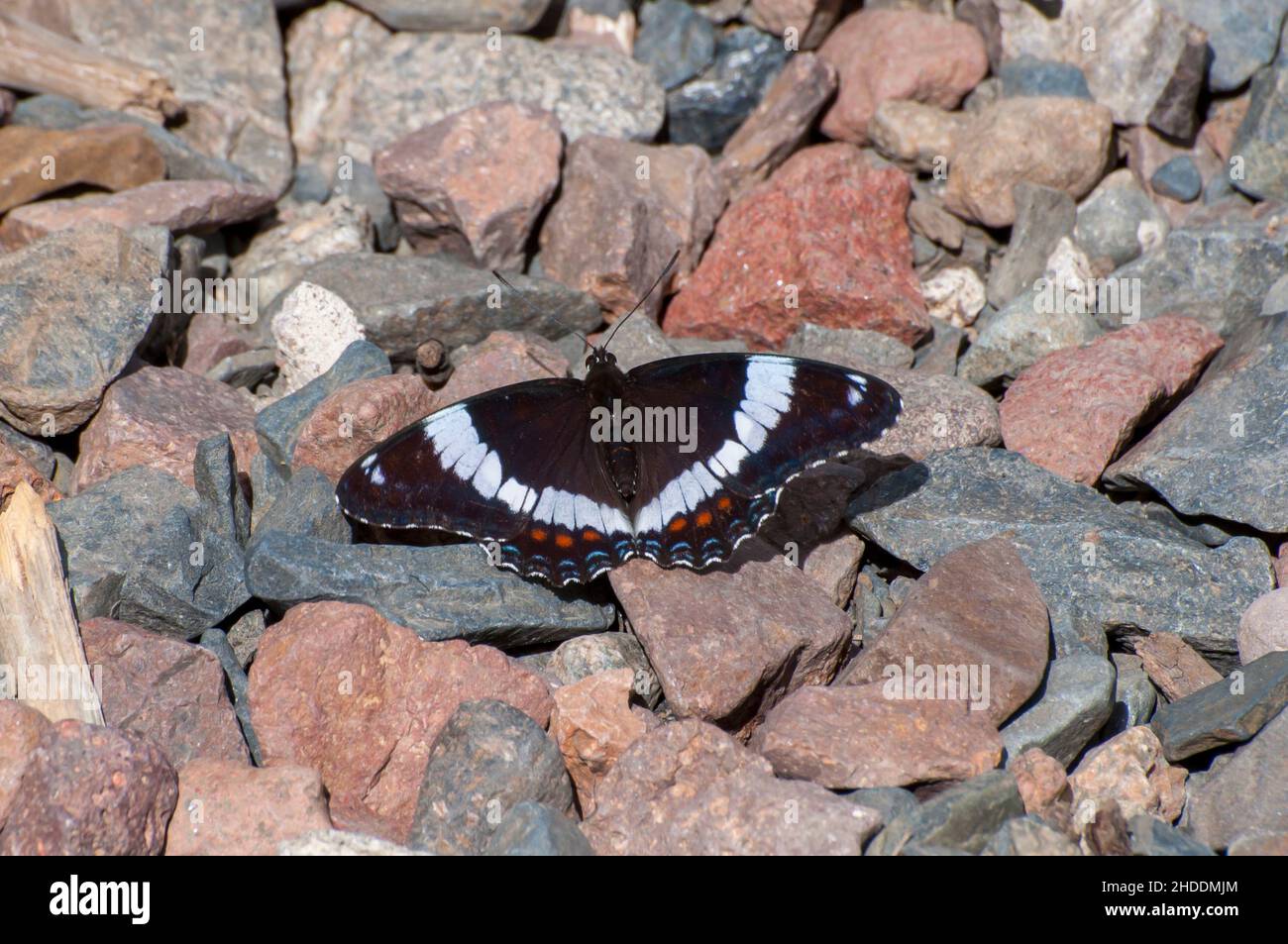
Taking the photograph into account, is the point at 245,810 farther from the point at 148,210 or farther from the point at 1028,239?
the point at 1028,239

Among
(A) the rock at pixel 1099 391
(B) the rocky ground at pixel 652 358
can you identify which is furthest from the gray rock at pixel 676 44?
(A) the rock at pixel 1099 391

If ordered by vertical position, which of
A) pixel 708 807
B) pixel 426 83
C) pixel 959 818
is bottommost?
pixel 708 807

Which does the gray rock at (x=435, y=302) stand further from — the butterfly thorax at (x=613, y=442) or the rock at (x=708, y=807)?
the rock at (x=708, y=807)

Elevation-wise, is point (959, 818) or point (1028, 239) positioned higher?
point (1028, 239)

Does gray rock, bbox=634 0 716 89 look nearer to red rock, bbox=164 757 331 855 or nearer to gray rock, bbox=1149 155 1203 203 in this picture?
gray rock, bbox=1149 155 1203 203


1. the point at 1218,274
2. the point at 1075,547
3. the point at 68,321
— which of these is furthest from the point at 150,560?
the point at 1218,274
